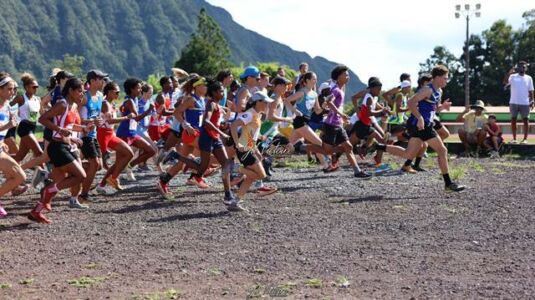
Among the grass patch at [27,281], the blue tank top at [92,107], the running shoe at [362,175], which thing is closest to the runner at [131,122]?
the blue tank top at [92,107]

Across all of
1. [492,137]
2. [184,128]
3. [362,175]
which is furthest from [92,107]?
[492,137]

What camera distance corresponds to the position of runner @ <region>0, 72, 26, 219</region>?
8367mm

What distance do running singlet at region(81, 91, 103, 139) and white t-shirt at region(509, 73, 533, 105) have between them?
10727mm

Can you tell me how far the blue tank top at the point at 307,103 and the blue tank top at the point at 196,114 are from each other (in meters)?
2.14

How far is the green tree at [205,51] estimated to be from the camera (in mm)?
70438

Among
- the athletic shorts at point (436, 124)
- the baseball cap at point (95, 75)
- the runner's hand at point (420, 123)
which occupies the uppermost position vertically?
the baseball cap at point (95, 75)

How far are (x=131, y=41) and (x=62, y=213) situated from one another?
18330cm

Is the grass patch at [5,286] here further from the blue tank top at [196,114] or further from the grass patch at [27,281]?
the blue tank top at [196,114]

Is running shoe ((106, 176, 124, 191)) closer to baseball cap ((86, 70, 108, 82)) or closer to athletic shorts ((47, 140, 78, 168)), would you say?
baseball cap ((86, 70, 108, 82))

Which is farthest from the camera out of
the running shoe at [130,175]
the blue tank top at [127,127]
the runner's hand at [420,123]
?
the running shoe at [130,175]

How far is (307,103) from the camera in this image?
12.9 meters

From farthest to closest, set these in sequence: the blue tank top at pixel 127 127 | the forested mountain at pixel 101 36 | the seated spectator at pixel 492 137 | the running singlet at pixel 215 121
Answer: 1. the forested mountain at pixel 101 36
2. the seated spectator at pixel 492 137
3. the blue tank top at pixel 127 127
4. the running singlet at pixel 215 121

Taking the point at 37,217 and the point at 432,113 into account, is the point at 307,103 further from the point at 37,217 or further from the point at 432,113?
the point at 37,217

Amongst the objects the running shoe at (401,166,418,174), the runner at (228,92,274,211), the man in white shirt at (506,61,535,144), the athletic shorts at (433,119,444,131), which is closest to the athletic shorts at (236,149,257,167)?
the runner at (228,92,274,211)
